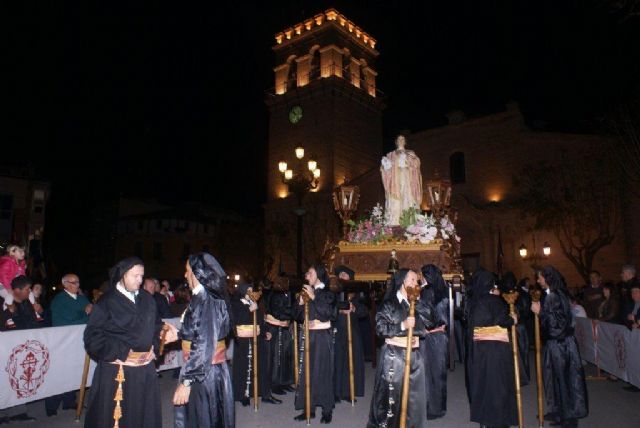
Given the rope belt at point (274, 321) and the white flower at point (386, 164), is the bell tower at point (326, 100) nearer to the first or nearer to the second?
the white flower at point (386, 164)

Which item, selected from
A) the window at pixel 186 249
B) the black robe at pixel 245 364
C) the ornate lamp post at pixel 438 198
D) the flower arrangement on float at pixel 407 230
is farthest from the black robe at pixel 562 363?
the window at pixel 186 249

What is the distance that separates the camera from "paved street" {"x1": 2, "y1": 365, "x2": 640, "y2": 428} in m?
7.44

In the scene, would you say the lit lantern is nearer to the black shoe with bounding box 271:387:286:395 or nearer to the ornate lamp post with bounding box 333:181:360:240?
the ornate lamp post with bounding box 333:181:360:240

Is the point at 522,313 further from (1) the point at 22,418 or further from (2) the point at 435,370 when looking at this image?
(1) the point at 22,418

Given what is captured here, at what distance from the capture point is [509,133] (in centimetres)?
3319

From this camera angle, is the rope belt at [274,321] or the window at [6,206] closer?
the rope belt at [274,321]

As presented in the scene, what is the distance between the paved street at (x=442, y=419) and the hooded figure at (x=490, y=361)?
1.74ft

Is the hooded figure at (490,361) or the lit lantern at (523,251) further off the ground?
the lit lantern at (523,251)

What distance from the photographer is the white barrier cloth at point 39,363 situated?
7.05 metres

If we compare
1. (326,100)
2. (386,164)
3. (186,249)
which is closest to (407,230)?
(386,164)

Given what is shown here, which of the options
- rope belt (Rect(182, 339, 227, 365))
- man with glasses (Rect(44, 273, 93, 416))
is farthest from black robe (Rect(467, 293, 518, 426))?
man with glasses (Rect(44, 273, 93, 416))

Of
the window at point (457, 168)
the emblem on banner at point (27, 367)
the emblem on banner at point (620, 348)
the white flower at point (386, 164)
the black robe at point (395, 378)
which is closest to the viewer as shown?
the black robe at point (395, 378)

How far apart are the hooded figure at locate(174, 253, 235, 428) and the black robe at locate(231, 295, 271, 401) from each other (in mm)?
3293

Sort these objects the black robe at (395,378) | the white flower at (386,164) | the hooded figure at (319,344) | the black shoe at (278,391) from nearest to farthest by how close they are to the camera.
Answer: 1. the black robe at (395,378)
2. the hooded figure at (319,344)
3. the black shoe at (278,391)
4. the white flower at (386,164)
